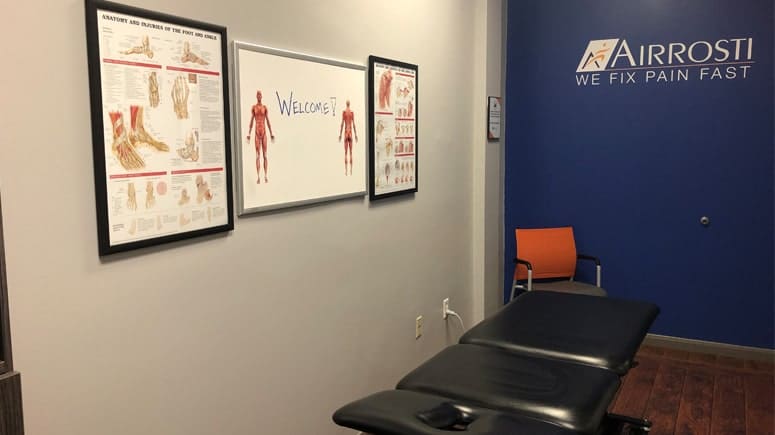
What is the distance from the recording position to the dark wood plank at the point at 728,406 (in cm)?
304

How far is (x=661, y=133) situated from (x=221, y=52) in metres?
3.01

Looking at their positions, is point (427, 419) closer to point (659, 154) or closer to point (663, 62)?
point (659, 154)

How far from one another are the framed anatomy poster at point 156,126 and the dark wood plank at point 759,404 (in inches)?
→ 105

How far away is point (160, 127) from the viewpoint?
5.73 ft

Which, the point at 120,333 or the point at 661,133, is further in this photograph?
the point at 661,133

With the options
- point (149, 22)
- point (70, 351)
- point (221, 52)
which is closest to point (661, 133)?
point (221, 52)

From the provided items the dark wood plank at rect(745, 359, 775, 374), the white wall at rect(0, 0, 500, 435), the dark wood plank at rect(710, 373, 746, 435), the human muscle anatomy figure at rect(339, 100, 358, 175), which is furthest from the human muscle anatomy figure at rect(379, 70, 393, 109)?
the dark wood plank at rect(745, 359, 775, 374)

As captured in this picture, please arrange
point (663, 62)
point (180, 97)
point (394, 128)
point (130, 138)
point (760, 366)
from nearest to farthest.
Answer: point (130, 138), point (180, 97), point (394, 128), point (760, 366), point (663, 62)

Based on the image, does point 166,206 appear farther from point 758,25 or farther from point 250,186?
point 758,25

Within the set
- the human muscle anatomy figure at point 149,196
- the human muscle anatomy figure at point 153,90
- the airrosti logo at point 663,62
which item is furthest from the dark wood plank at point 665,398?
the human muscle anatomy figure at point 153,90

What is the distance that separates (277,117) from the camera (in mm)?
2191

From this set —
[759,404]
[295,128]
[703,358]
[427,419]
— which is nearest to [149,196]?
[295,128]

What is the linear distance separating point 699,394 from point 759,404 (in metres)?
0.28

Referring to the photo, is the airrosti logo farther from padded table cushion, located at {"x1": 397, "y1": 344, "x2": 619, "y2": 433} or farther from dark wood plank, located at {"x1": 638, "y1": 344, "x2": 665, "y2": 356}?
padded table cushion, located at {"x1": 397, "y1": 344, "x2": 619, "y2": 433}
